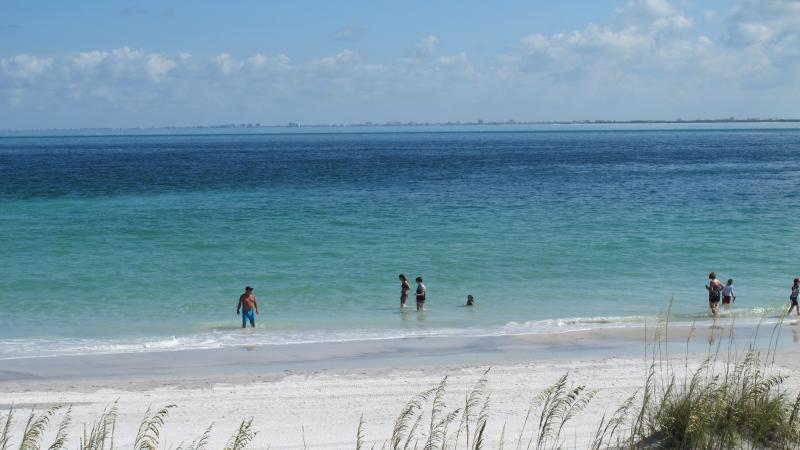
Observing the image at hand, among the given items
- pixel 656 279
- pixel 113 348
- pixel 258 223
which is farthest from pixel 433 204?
pixel 113 348

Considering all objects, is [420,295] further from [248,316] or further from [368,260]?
[368,260]

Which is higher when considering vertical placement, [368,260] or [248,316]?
[368,260]

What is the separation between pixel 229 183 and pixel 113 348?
4503 centimetres

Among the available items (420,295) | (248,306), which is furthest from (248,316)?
(420,295)

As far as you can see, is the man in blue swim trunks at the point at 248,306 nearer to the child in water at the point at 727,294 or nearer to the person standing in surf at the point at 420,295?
the person standing in surf at the point at 420,295

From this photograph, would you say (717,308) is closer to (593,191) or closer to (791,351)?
(791,351)

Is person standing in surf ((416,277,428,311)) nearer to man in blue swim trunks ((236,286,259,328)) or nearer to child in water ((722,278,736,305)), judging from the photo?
man in blue swim trunks ((236,286,259,328))

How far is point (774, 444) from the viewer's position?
7617 millimetres

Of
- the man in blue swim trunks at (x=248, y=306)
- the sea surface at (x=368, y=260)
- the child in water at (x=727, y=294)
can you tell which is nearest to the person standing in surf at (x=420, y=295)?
the sea surface at (x=368, y=260)

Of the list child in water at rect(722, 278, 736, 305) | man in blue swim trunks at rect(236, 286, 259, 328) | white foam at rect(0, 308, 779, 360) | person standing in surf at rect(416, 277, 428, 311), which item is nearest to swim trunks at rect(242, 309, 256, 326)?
man in blue swim trunks at rect(236, 286, 259, 328)

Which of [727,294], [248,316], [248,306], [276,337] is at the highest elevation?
[727,294]

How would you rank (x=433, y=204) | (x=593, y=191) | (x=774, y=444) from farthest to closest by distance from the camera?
1. (x=593, y=191)
2. (x=433, y=204)
3. (x=774, y=444)

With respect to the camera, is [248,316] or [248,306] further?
[248,316]

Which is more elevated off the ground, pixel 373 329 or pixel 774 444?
pixel 774 444
